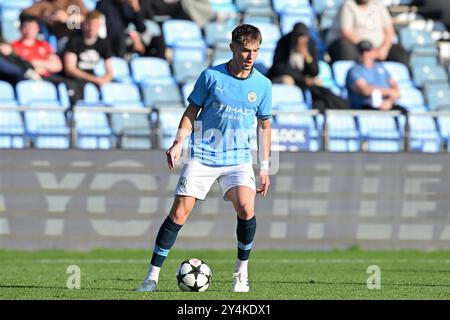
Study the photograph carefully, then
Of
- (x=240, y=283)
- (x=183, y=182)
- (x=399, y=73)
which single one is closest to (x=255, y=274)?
(x=240, y=283)

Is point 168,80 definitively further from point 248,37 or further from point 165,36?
point 248,37

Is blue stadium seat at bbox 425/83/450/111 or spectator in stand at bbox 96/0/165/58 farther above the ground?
spectator in stand at bbox 96/0/165/58

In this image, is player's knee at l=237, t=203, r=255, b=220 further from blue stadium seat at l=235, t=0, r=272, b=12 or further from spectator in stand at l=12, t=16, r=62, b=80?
blue stadium seat at l=235, t=0, r=272, b=12

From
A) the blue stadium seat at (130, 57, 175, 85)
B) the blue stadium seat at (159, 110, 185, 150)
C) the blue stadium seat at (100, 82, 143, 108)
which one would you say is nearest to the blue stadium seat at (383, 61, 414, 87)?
the blue stadium seat at (130, 57, 175, 85)

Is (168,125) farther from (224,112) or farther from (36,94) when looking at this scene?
(224,112)

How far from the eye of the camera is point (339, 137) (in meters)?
19.4

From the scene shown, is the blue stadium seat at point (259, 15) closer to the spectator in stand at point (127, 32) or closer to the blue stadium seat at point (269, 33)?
the blue stadium seat at point (269, 33)

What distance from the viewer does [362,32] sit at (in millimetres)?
23141

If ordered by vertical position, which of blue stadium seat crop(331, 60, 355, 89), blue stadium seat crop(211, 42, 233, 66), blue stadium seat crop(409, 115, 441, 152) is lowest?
→ blue stadium seat crop(409, 115, 441, 152)

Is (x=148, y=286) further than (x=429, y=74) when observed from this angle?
No

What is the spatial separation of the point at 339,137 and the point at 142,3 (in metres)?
5.27

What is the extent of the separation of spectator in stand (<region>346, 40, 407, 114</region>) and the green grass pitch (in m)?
2.86

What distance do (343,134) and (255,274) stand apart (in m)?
5.14

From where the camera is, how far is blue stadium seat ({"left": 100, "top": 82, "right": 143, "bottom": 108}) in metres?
20.0
